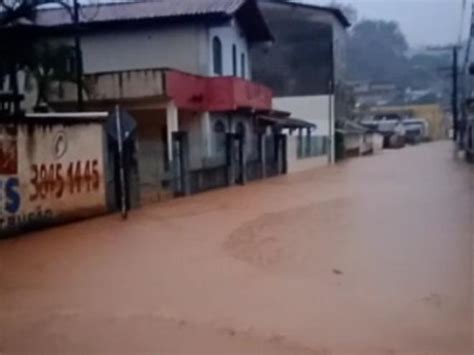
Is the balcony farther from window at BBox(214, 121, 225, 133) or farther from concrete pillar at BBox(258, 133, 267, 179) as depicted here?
concrete pillar at BBox(258, 133, 267, 179)

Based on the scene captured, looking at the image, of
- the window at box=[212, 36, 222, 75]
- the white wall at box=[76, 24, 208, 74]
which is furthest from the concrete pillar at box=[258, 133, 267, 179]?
the white wall at box=[76, 24, 208, 74]

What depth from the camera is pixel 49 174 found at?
15.1 metres

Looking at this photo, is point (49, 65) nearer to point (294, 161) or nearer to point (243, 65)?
point (243, 65)

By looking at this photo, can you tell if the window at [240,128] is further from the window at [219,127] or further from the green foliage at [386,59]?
the green foliage at [386,59]

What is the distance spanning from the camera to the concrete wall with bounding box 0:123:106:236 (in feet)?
45.4

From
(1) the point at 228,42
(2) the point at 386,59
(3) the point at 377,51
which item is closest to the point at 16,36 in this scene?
(1) the point at 228,42

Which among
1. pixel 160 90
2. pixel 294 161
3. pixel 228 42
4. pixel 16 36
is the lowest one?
pixel 294 161

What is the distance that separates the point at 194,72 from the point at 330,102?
899 inches

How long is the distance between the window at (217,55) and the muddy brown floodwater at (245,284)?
13.1 metres

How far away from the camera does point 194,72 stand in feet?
92.8

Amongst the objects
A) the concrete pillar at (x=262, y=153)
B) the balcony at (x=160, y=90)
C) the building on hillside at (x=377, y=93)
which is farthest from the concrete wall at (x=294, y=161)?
the building on hillside at (x=377, y=93)

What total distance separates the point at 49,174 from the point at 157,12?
48.6 feet

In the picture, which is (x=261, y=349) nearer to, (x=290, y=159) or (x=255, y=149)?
(x=255, y=149)

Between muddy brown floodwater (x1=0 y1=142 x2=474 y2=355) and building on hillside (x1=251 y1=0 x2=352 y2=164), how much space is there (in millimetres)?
33273
